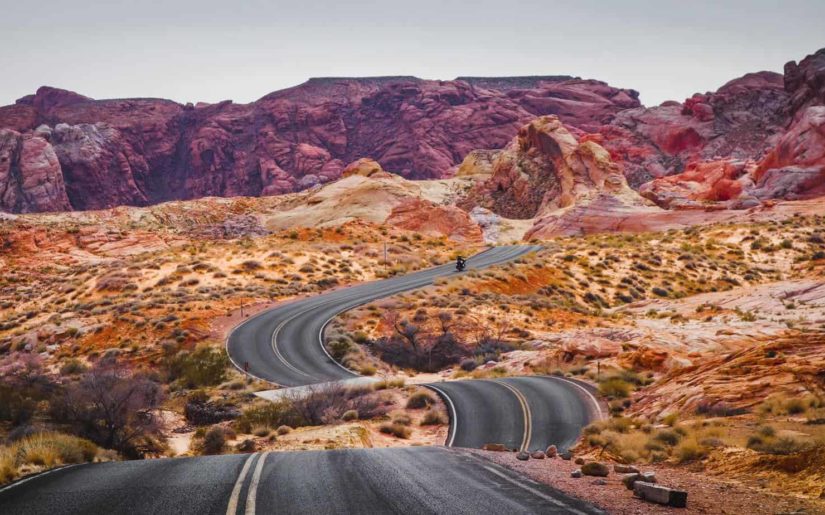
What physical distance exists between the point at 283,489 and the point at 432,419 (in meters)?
12.7

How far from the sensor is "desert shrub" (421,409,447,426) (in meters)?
20.6

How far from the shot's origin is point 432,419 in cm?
2069

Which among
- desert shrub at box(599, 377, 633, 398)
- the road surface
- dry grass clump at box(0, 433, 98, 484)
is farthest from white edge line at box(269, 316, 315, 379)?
the road surface

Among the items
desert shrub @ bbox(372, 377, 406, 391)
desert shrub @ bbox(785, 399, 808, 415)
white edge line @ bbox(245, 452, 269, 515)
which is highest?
white edge line @ bbox(245, 452, 269, 515)

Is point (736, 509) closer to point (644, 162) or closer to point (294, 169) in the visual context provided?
point (644, 162)

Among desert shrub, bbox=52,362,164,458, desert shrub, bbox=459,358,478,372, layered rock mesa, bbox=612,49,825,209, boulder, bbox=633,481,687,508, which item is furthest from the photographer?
layered rock mesa, bbox=612,49,825,209

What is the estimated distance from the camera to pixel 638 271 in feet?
183

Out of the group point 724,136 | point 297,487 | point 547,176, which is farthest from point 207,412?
point 724,136

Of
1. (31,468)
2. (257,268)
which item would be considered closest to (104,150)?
(257,268)

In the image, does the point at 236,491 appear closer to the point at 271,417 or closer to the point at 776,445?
the point at 776,445

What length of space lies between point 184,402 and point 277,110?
605 feet

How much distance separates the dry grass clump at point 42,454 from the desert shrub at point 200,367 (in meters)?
16.4

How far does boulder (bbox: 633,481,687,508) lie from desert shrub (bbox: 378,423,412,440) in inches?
463

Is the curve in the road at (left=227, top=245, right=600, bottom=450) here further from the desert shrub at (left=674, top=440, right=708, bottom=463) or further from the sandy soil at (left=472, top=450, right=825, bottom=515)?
the sandy soil at (left=472, top=450, right=825, bottom=515)
